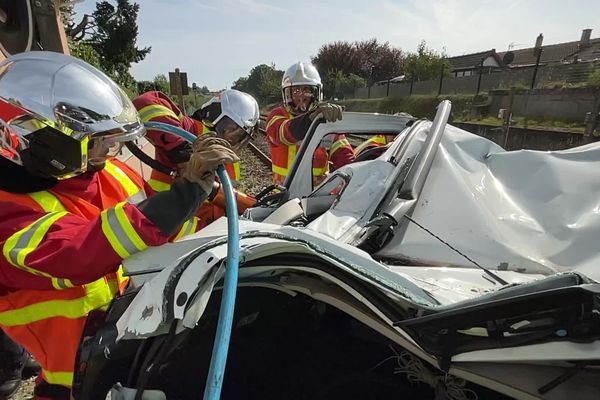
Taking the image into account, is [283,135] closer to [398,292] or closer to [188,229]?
[188,229]

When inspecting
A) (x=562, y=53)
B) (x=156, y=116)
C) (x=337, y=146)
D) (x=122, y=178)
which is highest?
(x=562, y=53)

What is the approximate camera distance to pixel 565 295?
37.8 inches

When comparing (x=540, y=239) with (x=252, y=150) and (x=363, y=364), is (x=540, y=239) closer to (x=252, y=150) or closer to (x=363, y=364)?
(x=363, y=364)

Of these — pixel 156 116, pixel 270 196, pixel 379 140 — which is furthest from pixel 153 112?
pixel 379 140

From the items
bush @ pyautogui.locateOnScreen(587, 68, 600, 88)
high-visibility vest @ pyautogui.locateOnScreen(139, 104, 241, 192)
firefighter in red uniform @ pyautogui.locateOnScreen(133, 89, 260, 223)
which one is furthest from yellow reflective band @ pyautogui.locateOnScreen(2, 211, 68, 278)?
bush @ pyautogui.locateOnScreen(587, 68, 600, 88)

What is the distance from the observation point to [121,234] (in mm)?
1381

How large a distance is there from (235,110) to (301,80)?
1.39 meters

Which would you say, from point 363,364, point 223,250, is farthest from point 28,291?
point 363,364

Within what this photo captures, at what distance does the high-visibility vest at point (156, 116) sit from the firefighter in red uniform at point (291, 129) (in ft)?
2.66

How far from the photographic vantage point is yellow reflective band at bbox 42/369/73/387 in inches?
65.2

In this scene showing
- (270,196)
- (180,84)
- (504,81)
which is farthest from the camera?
(504,81)

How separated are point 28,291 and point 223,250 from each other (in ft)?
3.17

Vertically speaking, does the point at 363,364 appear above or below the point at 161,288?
below

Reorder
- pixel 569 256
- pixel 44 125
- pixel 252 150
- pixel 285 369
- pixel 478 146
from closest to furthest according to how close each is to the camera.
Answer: pixel 44 125, pixel 569 256, pixel 285 369, pixel 478 146, pixel 252 150
